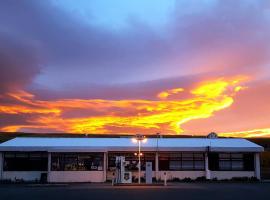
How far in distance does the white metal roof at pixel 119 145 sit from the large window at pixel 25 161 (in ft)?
2.71

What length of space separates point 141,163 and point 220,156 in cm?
778

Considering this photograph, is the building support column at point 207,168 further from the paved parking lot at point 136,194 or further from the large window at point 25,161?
the large window at point 25,161

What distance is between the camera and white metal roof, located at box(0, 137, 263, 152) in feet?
153

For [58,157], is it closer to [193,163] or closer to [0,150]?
[0,150]

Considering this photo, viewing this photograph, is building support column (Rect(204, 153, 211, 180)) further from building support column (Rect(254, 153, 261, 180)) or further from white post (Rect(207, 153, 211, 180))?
building support column (Rect(254, 153, 261, 180))

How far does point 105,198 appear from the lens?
24438 mm

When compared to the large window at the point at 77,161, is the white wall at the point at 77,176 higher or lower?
lower

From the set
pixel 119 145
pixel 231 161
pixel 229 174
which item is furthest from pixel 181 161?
pixel 119 145

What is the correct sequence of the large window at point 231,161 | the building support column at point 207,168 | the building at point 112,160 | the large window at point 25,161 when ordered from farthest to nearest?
the large window at point 231,161 → the large window at point 25,161 → the building support column at point 207,168 → the building at point 112,160

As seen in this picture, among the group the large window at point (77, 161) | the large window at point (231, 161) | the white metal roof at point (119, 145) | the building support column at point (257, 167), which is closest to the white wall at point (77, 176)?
the large window at point (77, 161)

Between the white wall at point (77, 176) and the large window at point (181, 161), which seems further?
the large window at point (181, 161)

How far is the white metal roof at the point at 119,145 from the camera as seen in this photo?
46.6 meters

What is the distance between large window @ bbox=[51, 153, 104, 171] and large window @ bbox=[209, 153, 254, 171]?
10985 mm

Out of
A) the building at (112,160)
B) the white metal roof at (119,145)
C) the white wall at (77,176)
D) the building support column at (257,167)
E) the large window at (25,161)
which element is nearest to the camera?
the white wall at (77,176)
